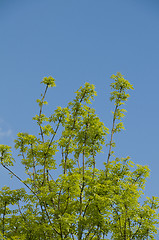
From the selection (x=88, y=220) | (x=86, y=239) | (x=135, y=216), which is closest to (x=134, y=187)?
(x=135, y=216)

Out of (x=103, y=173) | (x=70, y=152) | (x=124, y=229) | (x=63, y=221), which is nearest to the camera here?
(x=63, y=221)

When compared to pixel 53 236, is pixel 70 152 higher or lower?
higher

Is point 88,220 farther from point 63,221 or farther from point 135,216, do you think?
point 135,216

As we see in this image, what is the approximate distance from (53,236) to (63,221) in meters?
1.42

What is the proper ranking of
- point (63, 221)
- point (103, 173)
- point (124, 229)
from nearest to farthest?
1. point (63, 221)
2. point (124, 229)
3. point (103, 173)

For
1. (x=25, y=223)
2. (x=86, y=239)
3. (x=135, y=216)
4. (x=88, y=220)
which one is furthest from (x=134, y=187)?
(x=25, y=223)

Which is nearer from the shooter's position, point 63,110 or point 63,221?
point 63,221

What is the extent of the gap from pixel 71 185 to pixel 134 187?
211 centimetres

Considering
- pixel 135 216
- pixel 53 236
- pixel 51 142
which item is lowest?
pixel 53 236

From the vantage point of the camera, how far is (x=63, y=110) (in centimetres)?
958

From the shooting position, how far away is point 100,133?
9.38m

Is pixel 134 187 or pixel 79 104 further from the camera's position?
pixel 79 104

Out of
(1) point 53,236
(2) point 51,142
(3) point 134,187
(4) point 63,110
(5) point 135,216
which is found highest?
(4) point 63,110

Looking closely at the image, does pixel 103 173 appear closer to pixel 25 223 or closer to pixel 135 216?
pixel 135 216
